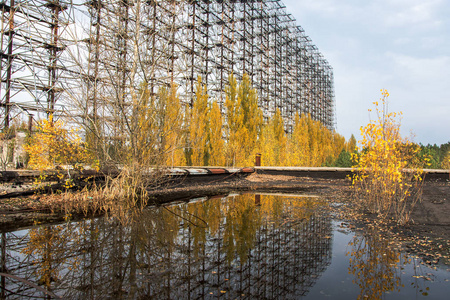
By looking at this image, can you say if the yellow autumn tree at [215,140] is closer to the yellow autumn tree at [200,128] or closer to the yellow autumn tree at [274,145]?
the yellow autumn tree at [200,128]

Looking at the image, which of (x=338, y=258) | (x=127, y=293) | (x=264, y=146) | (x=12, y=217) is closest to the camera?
(x=127, y=293)

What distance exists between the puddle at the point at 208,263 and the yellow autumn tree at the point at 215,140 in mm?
16480

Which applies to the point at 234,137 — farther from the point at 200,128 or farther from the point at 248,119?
the point at 200,128

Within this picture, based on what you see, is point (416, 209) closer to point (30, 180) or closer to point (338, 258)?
point (338, 258)

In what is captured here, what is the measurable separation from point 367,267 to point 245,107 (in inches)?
831

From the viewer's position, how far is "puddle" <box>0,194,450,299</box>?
2.92 meters

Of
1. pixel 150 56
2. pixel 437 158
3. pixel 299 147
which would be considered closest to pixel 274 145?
pixel 299 147

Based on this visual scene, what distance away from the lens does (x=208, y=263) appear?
11.9 feet

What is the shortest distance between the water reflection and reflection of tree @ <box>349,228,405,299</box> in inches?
15.9

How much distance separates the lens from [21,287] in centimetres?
293

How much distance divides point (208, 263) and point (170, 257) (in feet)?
1.73

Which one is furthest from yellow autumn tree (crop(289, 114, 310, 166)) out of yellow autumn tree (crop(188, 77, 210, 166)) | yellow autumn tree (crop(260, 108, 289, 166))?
yellow autumn tree (crop(188, 77, 210, 166))

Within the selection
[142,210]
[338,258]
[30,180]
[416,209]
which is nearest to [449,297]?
[338,258]

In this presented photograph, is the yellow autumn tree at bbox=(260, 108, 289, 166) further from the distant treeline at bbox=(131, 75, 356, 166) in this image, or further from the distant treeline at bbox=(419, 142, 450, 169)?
the distant treeline at bbox=(419, 142, 450, 169)
